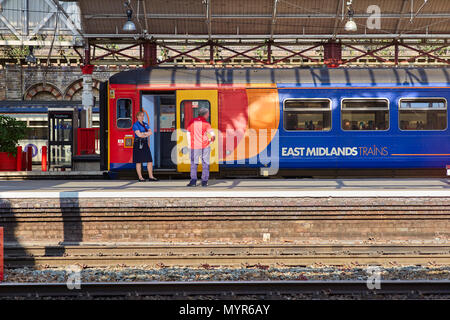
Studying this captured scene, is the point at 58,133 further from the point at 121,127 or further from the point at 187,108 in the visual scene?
the point at 187,108

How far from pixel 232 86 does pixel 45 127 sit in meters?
13.9

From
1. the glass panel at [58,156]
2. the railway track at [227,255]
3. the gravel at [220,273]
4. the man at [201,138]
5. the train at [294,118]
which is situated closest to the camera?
the gravel at [220,273]

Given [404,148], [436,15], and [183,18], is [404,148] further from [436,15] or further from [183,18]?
[183,18]

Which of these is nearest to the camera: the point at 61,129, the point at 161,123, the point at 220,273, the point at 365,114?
the point at 220,273

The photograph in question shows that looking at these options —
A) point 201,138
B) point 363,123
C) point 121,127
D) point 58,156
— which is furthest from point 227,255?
point 58,156

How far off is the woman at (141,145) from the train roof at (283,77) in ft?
5.22

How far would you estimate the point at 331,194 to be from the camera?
10.5 meters

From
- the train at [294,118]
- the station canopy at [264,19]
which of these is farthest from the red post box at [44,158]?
the train at [294,118]

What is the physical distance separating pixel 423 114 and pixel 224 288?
972 cm

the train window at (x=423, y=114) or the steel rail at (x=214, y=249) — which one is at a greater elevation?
the train window at (x=423, y=114)

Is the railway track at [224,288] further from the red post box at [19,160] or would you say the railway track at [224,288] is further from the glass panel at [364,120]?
the red post box at [19,160]

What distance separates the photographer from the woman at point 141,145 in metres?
14.0

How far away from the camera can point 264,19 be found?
67.2 feet
